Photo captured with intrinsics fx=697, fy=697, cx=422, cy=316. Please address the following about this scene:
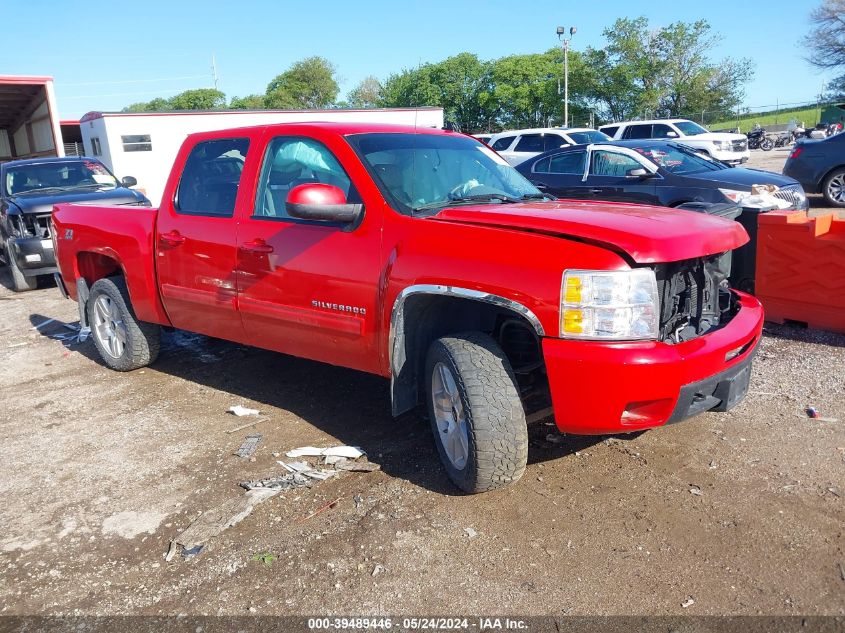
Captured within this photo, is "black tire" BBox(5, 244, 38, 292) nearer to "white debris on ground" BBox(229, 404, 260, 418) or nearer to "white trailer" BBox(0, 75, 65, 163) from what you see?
"white debris on ground" BBox(229, 404, 260, 418)

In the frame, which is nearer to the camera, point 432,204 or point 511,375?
point 511,375

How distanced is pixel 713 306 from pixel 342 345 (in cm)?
203

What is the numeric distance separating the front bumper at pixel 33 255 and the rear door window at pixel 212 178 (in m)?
5.58

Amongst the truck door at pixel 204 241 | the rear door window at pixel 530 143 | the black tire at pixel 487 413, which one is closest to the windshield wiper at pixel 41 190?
the truck door at pixel 204 241

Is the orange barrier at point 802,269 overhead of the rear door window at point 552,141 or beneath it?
beneath

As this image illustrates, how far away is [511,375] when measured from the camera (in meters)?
3.40

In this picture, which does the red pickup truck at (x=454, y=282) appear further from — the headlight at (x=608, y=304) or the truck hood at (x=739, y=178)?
the truck hood at (x=739, y=178)

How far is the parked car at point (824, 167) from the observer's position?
12.8 m

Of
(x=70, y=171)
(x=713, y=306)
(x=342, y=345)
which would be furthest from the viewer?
(x=70, y=171)

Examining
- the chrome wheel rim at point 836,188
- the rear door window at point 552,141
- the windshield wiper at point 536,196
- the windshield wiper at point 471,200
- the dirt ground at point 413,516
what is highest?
the rear door window at point 552,141

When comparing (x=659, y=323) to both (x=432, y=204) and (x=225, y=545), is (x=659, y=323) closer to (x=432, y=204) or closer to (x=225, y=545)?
(x=432, y=204)

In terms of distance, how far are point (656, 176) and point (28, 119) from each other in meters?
26.5

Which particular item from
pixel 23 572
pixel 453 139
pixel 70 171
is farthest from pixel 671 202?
pixel 70 171

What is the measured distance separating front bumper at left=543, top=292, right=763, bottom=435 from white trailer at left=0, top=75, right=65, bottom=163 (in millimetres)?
21373
